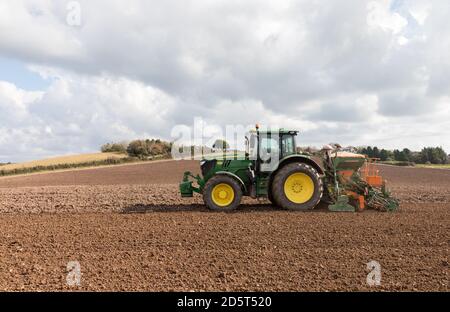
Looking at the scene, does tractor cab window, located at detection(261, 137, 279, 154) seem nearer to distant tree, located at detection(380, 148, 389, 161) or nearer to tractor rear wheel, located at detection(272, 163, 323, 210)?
tractor rear wheel, located at detection(272, 163, 323, 210)

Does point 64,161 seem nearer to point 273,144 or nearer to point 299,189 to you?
point 273,144

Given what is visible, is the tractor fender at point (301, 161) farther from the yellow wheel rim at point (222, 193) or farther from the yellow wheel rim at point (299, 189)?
the yellow wheel rim at point (222, 193)

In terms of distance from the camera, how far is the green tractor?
433 inches

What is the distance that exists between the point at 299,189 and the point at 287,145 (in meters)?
1.29

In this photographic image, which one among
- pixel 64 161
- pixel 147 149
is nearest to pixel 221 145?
pixel 64 161

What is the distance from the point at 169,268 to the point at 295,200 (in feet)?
19.5

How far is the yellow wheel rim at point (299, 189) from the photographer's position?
11.0 meters

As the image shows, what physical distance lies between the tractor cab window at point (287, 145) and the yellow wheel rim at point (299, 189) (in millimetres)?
694

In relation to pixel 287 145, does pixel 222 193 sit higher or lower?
lower

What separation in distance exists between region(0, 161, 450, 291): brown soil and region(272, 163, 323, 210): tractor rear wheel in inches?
18.5

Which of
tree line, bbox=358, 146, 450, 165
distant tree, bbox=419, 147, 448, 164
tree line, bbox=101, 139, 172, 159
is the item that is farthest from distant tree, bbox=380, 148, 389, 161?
tree line, bbox=101, 139, 172, 159

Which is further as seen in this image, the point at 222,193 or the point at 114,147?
the point at 114,147

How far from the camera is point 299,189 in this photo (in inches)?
437
